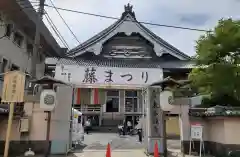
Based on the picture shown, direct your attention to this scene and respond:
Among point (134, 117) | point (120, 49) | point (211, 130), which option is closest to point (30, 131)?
point (211, 130)

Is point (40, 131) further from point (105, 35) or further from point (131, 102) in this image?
point (131, 102)

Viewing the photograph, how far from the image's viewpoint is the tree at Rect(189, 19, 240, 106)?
38.3 feet

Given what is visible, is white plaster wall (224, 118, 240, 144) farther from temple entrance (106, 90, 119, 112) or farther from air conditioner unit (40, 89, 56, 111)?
temple entrance (106, 90, 119, 112)

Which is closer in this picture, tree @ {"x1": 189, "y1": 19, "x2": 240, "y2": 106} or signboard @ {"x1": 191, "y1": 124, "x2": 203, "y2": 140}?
signboard @ {"x1": 191, "y1": 124, "x2": 203, "y2": 140}

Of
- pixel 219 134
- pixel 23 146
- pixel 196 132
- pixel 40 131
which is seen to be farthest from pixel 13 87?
pixel 219 134

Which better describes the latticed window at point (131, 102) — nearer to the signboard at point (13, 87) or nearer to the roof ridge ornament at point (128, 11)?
the roof ridge ornament at point (128, 11)

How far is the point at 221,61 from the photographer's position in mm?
12227

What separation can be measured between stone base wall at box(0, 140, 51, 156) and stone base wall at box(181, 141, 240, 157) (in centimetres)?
624

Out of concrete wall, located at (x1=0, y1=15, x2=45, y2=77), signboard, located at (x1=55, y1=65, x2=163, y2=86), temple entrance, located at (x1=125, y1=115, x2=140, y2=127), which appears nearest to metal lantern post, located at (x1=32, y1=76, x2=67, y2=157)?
signboard, located at (x1=55, y1=65, x2=163, y2=86)

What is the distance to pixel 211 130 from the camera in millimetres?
12227

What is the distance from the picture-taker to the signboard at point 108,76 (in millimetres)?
12969

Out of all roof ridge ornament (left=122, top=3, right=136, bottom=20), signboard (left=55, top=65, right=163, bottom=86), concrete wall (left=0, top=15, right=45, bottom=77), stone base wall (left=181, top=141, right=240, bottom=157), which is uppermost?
roof ridge ornament (left=122, top=3, right=136, bottom=20)

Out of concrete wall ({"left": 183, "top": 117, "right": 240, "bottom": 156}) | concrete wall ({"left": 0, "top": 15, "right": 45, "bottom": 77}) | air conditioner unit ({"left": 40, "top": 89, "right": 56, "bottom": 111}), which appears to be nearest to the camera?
air conditioner unit ({"left": 40, "top": 89, "right": 56, "bottom": 111})

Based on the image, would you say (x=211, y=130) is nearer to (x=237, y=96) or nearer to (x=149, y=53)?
(x=237, y=96)
